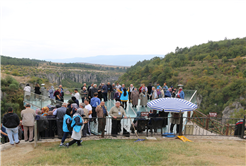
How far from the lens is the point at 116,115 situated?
327 inches

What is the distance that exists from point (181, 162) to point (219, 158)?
1.49 meters

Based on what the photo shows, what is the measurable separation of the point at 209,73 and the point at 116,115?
312ft

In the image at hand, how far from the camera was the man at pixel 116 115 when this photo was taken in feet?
27.2

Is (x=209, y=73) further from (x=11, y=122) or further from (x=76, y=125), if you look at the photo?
(x=11, y=122)

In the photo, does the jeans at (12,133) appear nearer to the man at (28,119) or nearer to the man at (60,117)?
the man at (28,119)

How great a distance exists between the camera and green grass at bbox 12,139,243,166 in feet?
18.3

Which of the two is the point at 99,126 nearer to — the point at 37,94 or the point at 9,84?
the point at 37,94

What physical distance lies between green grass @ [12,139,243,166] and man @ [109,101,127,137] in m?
0.80

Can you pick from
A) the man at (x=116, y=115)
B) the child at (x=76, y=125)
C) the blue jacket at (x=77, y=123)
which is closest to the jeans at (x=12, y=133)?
the child at (x=76, y=125)

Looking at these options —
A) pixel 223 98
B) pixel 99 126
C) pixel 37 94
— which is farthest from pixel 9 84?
pixel 223 98

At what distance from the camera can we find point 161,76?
9500 cm

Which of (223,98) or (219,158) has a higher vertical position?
(219,158)

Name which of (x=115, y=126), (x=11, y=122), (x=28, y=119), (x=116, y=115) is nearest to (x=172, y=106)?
(x=116, y=115)

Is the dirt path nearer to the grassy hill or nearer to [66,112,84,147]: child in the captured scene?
[66,112,84,147]: child
